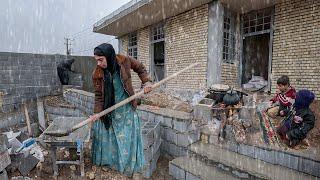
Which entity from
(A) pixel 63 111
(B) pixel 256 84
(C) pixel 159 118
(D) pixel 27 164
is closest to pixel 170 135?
(C) pixel 159 118

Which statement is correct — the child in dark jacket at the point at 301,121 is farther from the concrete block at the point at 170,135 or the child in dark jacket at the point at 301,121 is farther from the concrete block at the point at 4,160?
the concrete block at the point at 4,160

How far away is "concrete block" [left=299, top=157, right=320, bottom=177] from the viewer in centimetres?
302

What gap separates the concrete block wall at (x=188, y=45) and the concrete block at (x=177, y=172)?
4.81 metres

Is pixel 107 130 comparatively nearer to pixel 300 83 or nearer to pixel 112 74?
pixel 112 74

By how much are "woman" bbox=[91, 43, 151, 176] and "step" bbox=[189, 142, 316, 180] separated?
36.7 inches

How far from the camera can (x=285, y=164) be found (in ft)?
10.9

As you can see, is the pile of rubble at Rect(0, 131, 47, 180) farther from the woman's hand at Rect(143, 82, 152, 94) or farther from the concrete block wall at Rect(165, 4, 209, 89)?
the concrete block wall at Rect(165, 4, 209, 89)

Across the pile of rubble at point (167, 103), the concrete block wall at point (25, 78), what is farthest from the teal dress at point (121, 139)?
the concrete block wall at point (25, 78)

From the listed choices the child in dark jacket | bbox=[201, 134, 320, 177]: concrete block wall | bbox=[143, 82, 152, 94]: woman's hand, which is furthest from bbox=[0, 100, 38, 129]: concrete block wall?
the child in dark jacket

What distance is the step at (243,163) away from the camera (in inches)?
120

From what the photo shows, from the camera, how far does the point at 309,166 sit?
10.1 ft

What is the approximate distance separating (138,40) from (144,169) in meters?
9.04

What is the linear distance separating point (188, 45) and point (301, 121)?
216 inches

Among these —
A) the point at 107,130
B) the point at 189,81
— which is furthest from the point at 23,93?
the point at 107,130
